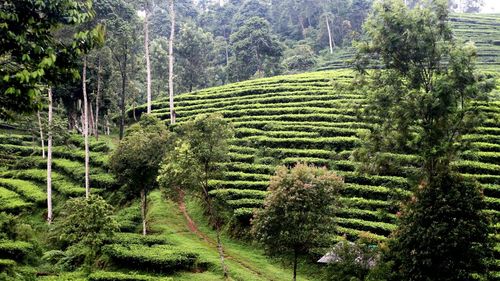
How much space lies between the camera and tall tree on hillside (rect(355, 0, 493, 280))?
11836 millimetres

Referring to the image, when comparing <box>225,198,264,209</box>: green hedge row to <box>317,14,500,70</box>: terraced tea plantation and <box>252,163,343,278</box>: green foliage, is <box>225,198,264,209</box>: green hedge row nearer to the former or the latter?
<box>252,163,343,278</box>: green foliage

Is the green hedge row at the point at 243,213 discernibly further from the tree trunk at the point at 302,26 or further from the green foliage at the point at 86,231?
the tree trunk at the point at 302,26

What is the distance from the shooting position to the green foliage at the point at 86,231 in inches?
701

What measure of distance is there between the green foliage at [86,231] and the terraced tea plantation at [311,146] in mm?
6692

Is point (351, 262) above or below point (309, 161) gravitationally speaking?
below

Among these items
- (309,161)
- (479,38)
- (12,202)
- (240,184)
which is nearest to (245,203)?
(240,184)

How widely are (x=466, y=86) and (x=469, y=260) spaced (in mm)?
5845

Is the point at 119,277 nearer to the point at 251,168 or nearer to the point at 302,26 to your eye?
the point at 251,168

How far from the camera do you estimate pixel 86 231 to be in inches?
712

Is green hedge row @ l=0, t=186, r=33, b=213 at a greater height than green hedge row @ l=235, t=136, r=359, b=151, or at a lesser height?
lesser

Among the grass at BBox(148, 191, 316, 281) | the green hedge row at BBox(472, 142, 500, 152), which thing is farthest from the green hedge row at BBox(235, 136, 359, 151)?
the green hedge row at BBox(472, 142, 500, 152)

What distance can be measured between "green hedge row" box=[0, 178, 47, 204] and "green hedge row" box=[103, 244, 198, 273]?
439 inches

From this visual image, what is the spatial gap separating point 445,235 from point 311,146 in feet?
54.7

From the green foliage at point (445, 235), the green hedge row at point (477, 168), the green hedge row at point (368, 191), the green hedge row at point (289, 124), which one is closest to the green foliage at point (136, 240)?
the green hedge row at point (368, 191)
